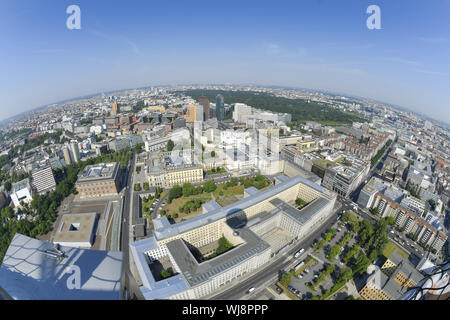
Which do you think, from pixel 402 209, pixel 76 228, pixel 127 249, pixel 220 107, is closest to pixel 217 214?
pixel 127 249

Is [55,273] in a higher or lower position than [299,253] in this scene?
higher

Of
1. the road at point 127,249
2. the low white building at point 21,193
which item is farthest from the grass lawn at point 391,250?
the low white building at point 21,193

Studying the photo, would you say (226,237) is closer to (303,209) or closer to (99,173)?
(303,209)

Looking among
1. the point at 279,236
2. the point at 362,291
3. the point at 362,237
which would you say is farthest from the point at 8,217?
the point at 362,237

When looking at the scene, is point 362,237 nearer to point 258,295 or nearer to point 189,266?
point 258,295

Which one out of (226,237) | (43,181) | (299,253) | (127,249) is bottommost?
(299,253)

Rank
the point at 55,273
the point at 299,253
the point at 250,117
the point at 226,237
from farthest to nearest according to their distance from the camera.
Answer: the point at 250,117 → the point at 226,237 → the point at 299,253 → the point at 55,273

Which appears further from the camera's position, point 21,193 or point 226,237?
point 21,193
